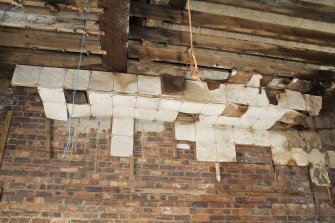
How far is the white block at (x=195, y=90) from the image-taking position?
11.4 ft

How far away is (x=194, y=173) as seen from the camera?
3662mm

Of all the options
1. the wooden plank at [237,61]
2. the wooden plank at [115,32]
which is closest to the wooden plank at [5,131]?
the wooden plank at [115,32]

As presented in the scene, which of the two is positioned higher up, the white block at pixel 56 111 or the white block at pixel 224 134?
the white block at pixel 56 111

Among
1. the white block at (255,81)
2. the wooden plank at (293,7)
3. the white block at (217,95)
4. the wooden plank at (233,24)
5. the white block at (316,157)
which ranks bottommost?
the white block at (316,157)

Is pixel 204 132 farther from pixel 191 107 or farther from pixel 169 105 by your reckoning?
pixel 169 105

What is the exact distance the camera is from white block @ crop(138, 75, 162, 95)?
11.0ft

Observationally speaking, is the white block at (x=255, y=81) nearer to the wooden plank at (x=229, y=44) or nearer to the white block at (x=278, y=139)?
the wooden plank at (x=229, y=44)

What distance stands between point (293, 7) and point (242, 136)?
1.86 m

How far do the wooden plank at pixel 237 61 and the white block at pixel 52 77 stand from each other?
84 cm

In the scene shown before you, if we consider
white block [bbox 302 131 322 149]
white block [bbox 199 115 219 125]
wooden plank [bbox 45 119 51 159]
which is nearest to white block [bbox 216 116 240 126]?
white block [bbox 199 115 219 125]

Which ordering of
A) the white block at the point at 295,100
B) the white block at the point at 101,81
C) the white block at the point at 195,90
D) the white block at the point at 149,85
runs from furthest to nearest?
1. the white block at the point at 295,100
2. the white block at the point at 195,90
3. the white block at the point at 149,85
4. the white block at the point at 101,81

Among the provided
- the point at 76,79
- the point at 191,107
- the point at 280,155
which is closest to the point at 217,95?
the point at 191,107

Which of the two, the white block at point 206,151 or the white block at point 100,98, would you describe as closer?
the white block at point 100,98

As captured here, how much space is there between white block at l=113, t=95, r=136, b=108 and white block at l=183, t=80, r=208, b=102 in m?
0.65
